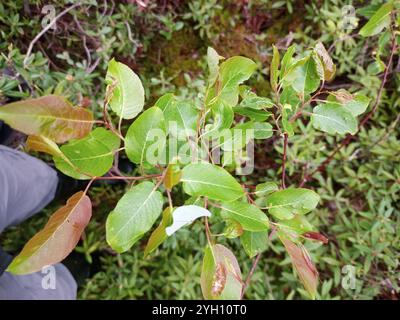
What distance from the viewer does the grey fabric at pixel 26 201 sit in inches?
47.6

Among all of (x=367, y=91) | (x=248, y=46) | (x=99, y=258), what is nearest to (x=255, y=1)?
(x=248, y=46)

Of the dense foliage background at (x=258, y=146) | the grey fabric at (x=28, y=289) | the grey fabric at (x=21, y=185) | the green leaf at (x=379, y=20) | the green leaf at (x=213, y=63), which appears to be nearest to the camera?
the green leaf at (x=213, y=63)

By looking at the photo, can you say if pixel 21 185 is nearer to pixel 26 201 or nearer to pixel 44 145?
pixel 26 201

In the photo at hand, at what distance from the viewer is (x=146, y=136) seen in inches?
25.9

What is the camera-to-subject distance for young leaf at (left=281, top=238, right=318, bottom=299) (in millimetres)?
735

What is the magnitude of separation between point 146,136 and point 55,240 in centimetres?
22

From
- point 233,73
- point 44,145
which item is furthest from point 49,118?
point 233,73

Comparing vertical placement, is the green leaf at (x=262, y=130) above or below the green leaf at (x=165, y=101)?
below

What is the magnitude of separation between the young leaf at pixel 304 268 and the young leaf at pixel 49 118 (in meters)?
0.44

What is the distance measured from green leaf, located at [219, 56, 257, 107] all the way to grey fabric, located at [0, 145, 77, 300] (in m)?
0.73

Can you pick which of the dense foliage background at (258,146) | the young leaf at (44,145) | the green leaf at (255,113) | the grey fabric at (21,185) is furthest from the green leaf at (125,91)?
the dense foliage background at (258,146)

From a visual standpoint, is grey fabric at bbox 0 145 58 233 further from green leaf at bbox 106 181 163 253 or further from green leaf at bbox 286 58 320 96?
green leaf at bbox 286 58 320 96

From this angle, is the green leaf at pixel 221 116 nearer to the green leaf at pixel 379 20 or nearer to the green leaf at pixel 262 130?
the green leaf at pixel 262 130
